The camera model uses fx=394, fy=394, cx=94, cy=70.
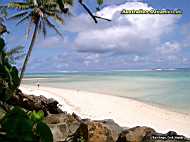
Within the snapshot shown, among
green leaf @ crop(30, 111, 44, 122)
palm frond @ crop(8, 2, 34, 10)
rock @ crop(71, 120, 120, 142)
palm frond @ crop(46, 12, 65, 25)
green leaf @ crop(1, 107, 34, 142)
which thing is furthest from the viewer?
palm frond @ crop(46, 12, 65, 25)

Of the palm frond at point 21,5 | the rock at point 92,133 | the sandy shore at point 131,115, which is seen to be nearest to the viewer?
the rock at point 92,133

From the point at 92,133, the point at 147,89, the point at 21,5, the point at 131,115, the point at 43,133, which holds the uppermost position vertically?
the point at 21,5

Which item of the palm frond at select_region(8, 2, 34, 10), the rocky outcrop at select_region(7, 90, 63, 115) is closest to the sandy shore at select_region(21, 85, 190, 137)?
the rocky outcrop at select_region(7, 90, 63, 115)

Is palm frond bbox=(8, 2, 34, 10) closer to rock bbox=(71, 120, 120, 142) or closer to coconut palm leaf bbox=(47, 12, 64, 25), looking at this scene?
coconut palm leaf bbox=(47, 12, 64, 25)

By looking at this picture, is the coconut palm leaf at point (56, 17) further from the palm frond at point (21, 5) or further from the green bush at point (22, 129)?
the green bush at point (22, 129)

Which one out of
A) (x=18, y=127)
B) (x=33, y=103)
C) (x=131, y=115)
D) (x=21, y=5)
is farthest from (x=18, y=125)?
(x=21, y=5)

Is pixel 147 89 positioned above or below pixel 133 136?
below

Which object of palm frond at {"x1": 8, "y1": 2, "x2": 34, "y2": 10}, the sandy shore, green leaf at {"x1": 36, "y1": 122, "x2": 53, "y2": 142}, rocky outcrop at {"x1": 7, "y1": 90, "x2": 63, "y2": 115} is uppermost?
palm frond at {"x1": 8, "y1": 2, "x2": 34, "y2": 10}

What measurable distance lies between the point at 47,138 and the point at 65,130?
874 cm

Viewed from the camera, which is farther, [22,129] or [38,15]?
[38,15]

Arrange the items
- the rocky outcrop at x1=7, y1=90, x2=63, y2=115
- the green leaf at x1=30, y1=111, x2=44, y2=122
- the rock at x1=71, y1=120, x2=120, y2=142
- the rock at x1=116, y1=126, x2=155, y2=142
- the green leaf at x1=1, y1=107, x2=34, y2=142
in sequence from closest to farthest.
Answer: the green leaf at x1=1, y1=107, x2=34, y2=142
the green leaf at x1=30, y1=111, x2=44, y2=122
the rock at x1=71, y1=120, x2=120, y2=142
the rock at x1=116, y1=126, x2=155, y2=142
the rocky outcrop at x1=7, y1=90, x2=63, y2=115

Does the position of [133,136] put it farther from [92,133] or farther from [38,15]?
[38,15]

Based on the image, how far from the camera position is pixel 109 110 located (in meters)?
24.8

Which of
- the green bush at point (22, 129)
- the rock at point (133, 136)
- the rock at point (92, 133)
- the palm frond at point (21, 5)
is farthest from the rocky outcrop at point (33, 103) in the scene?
the green bush at point (22, 129)
